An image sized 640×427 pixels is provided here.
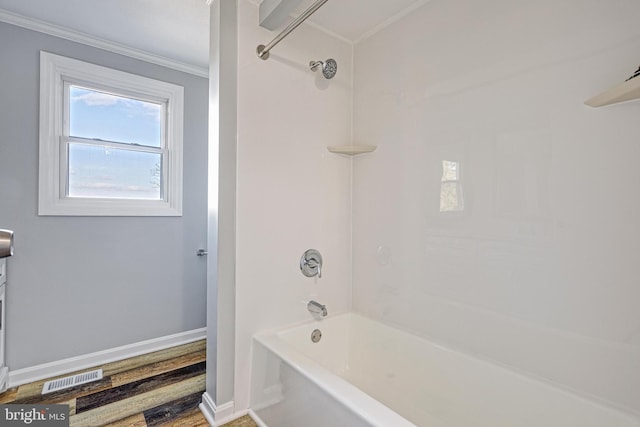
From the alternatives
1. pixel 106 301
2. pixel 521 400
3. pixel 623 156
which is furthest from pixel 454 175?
pixel 106 301

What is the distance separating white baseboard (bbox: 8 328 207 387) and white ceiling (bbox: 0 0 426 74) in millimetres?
2424

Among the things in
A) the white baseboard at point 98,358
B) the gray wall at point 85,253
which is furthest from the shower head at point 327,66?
the white baseboard at point 98,358

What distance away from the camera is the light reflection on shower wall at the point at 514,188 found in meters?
1.18

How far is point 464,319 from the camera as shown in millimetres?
1638

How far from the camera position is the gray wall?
2084mm

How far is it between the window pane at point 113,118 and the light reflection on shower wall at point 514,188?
1986mm

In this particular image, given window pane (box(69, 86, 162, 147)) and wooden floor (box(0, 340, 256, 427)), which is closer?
wooden floor (box(0, 340, 256, 427))

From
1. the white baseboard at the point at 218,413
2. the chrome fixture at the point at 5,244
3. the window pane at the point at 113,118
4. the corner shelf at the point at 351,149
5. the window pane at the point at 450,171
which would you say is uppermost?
the window pane at the point at 113,118

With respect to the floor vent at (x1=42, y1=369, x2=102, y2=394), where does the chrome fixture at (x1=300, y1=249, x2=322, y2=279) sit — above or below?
above

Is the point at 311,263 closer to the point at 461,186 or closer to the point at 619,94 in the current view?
the point at 461,186

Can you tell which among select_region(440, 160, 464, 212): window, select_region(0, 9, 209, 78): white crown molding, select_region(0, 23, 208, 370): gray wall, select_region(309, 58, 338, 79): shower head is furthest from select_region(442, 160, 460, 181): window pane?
select_region(0, 9, 209, 78): white crown molding

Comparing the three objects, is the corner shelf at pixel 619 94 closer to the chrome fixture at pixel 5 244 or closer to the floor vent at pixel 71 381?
the chrome fixture at pixel 5 244

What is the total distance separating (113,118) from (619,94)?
316 cm

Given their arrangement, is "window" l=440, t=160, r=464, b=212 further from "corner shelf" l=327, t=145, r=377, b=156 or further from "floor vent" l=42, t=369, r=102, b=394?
"floor vent" l=42, t=369, r=102, b=394
